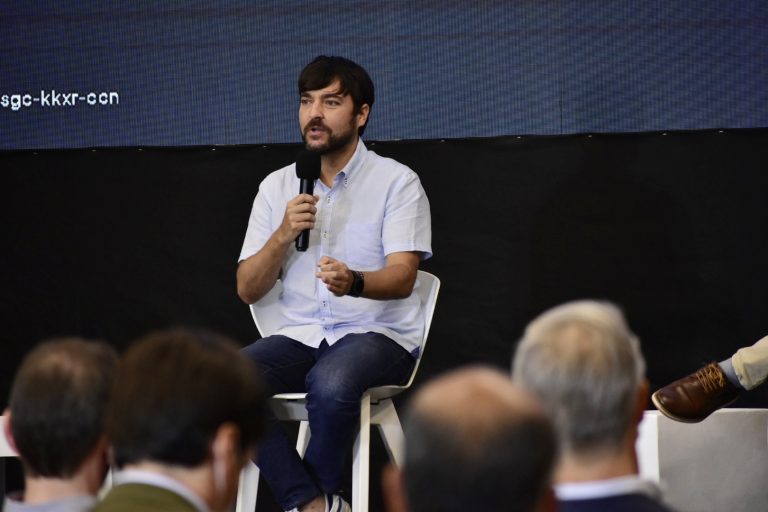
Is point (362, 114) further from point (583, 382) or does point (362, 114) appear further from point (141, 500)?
point (141, 500)

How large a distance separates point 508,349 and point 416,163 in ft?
2.35

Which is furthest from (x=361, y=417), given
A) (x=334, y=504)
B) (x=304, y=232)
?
(x=304, y=232)

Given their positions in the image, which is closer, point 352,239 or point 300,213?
point 300,213

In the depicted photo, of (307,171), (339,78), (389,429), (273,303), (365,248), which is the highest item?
(339,78)

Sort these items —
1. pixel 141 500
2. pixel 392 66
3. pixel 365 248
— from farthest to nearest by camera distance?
pixel 392 66
pixel 365 248
pixel 141 500

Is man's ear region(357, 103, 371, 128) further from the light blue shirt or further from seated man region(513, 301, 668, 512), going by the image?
seated man region(513, 301, 668, 512)

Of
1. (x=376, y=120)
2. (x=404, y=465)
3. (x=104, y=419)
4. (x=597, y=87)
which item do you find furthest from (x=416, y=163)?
Result: (x=404, y=465)

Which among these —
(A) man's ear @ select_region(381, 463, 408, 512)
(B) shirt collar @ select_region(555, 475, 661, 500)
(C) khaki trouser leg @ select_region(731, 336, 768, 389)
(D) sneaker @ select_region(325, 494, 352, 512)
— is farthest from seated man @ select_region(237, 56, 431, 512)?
(A) man's ear @ select_region(381, 463, 408, 512)

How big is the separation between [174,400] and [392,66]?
8.79 ft

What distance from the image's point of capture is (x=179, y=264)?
3.93 metres

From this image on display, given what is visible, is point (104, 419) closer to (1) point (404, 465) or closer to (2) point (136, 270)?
(1) point (404, 465)

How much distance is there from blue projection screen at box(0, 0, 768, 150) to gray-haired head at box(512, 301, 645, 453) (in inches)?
94.3

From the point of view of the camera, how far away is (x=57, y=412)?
4.56 ft

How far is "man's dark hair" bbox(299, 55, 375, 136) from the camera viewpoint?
125 inches
